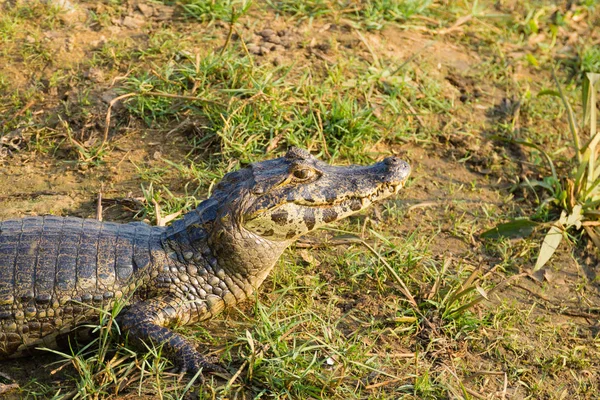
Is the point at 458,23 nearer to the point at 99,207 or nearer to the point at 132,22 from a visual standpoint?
the point at 132,22

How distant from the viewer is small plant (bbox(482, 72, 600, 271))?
5.39 metres

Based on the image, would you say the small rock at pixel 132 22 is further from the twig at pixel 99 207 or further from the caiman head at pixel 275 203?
the caiman head at pixel 275 203

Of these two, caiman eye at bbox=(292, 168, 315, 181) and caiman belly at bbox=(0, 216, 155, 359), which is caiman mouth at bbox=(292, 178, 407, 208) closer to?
caiman eye at bbox=(292, 168, 315, 181)

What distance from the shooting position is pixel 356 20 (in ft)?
22.8

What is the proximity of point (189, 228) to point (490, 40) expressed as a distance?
4244 mm

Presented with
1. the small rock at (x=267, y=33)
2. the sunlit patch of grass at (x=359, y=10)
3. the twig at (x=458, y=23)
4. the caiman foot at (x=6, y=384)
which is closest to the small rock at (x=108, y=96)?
the small rock at (x=267, y=33)

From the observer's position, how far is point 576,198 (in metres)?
5.59

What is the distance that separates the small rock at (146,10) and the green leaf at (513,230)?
3506 millimetres

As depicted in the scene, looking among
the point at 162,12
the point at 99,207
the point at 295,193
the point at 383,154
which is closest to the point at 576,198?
the point at 383,154

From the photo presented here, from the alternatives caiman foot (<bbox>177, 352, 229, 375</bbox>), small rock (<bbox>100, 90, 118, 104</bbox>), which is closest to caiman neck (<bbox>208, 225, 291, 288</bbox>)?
caiman foot (<bbox>177, 352, 229, 375</bbox>)

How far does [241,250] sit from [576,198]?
2753 millimetres

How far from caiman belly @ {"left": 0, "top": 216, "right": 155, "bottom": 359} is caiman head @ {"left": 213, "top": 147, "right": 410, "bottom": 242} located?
60 cm

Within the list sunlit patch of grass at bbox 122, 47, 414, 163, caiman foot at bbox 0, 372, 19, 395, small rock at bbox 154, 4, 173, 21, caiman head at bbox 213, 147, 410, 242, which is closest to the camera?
caiman foot at bbox 0, 372, 19, 395

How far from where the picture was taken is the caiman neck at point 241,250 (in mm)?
4254
